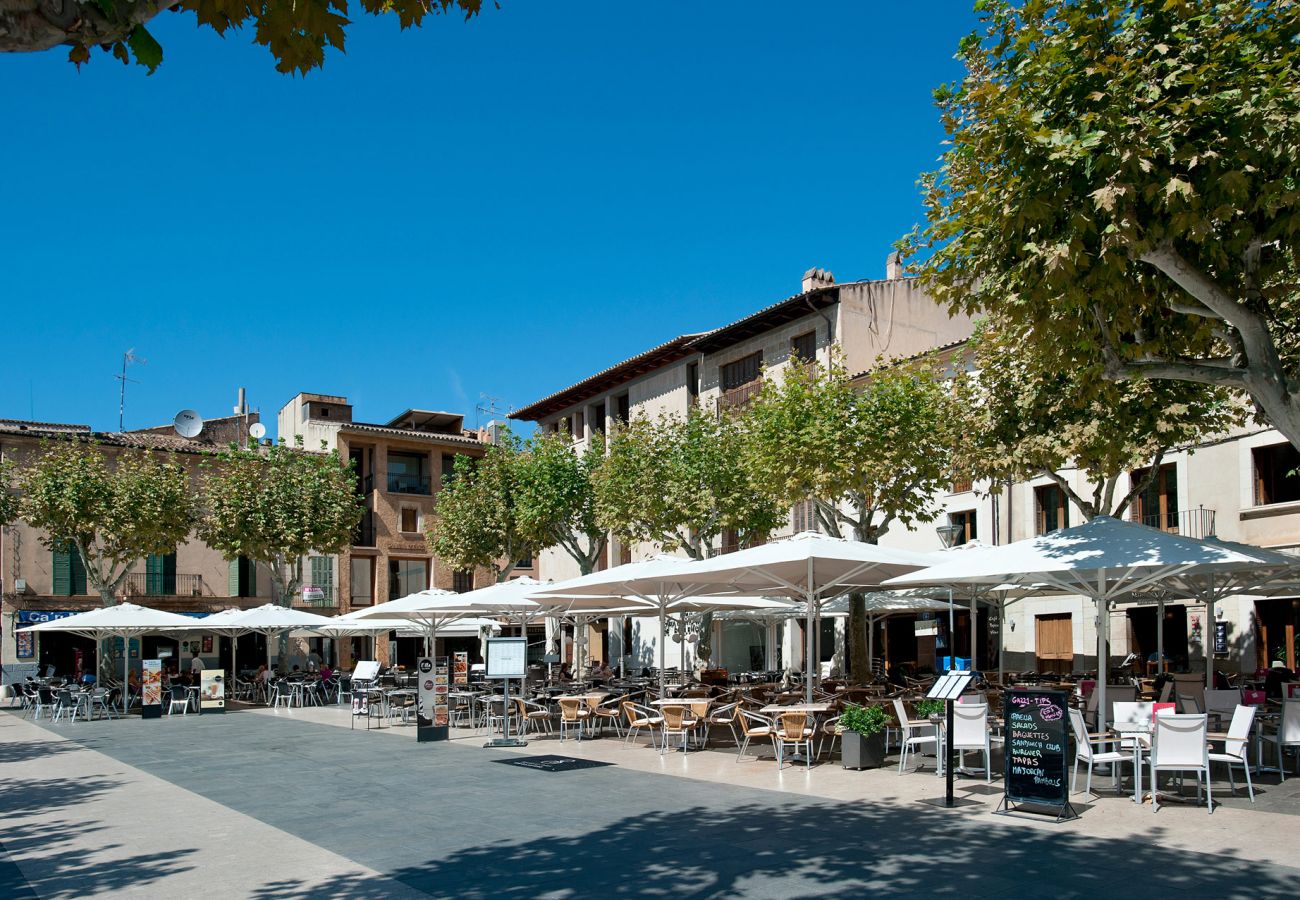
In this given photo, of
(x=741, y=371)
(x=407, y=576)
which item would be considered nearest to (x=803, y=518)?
(x=741, y=371)

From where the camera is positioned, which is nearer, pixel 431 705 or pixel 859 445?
pixel 431 705

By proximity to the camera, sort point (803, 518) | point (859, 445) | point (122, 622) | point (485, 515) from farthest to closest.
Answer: point (485, 515)
point (803, 518)
point (122, 622)
point (859, 445)

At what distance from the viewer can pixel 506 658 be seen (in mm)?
18203

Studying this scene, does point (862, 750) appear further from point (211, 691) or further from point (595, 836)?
point (211, 691)

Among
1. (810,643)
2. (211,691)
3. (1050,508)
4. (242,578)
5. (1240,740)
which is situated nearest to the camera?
(1240,740)

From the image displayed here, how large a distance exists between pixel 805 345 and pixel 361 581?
24.0 metres

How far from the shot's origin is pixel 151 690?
26.2m

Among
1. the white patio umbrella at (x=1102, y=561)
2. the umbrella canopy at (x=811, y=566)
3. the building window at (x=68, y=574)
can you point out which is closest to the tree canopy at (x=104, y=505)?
the building window at (x=68, y=574)

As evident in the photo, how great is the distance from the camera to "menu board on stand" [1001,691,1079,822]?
10164 millimetres

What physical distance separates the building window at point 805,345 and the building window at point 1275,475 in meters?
13.2

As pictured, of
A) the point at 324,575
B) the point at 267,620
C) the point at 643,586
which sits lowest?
the point at 267,620

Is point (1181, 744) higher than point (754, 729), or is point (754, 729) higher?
point (1181, 744)

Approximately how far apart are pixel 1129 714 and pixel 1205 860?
302cm

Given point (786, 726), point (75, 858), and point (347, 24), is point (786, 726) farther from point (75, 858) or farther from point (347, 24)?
point (347, 24)
